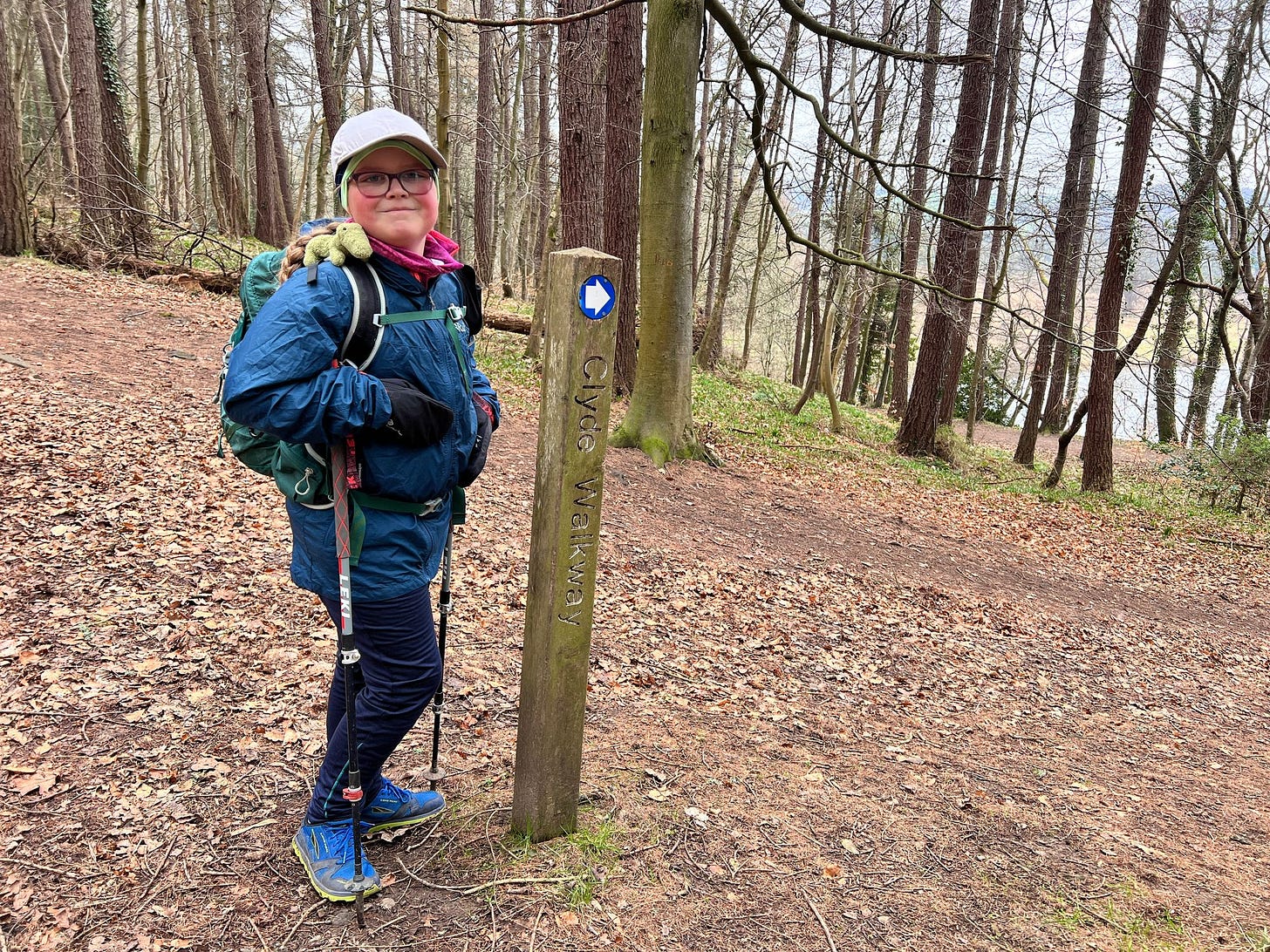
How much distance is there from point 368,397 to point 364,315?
0.27 metres

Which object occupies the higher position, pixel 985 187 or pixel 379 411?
pixel 985 187

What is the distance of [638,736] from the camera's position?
4.05 metres

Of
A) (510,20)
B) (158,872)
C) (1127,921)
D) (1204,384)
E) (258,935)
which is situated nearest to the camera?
(258,935)

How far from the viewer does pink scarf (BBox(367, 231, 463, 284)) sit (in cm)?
233

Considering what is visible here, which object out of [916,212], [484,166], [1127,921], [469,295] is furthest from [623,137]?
[484,166]

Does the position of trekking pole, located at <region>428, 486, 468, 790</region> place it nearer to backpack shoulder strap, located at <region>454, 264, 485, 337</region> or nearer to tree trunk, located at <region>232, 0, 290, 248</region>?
backpack shoulder strap, located at <region>454, 264, 485, 337</region>

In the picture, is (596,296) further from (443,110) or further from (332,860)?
(443,110)

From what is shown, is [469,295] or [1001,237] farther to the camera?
[1001,237]

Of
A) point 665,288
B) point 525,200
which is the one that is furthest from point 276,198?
point 665,288

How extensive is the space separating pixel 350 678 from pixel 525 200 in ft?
82.8

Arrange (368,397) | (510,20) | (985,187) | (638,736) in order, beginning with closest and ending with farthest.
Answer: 1. (368,397)
2. (638,736)
3. (510,20)
4. (985,187)

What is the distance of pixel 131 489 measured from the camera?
18.7 feet

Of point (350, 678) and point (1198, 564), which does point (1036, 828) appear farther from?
point (1198, 564)

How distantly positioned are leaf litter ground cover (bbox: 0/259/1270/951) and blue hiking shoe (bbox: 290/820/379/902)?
0.08 metres
